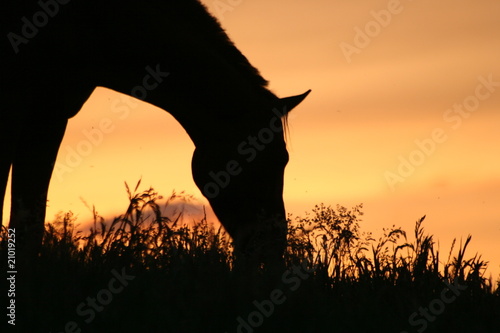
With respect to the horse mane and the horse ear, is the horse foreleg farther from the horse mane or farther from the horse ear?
the horse ear

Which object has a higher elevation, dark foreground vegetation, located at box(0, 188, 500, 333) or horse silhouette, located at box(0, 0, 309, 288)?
horse silhouette, located at box(0, 0, 309, 288)

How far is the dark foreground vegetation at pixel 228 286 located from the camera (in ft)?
12.0

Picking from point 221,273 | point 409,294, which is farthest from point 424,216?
point 221,273

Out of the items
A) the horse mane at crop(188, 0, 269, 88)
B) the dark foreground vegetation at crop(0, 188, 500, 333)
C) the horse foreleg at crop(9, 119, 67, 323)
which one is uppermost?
the horse mane at crop(188, 0, 269, 88)

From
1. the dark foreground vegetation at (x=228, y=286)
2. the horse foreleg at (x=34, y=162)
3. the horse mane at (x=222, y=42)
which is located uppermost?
the horse mane at (x=222, y=42)

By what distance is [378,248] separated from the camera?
4.99 meters

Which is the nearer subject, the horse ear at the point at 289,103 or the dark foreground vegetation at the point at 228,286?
the dark foreground vegetation at the point at 228,286

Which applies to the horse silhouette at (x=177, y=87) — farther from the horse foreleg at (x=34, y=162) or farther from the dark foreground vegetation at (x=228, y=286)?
the dark foreground vegetation at (x=228, y=286)

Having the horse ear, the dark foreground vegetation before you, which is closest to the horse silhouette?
the horse ear

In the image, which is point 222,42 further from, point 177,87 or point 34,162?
point 34,162

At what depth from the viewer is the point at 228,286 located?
4.07 metres

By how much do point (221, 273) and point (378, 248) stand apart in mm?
1311

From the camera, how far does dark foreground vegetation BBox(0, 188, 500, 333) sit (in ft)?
12.0

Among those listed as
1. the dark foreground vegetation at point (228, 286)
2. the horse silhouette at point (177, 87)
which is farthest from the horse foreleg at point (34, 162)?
the dark foreground vegetation at point (228, 286)
